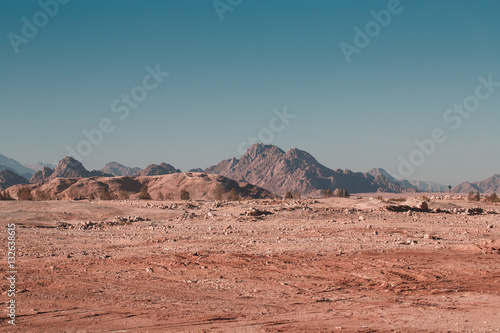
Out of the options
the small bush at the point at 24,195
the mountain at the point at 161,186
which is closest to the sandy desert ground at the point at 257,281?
the small bush at the point at 24,195

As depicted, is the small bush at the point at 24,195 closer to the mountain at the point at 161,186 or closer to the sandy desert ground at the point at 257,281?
the sandy desert ground at the point at 257,281

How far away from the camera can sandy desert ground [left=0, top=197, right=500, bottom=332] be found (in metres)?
8.07

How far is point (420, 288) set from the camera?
10562mm

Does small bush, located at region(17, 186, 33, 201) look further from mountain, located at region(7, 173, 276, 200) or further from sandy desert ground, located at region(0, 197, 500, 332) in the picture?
mountain, located at region(7, 173, 276, 200)

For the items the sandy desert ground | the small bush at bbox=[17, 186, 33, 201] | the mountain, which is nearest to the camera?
the sandy desert ground

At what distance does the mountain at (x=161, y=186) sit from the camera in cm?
13257

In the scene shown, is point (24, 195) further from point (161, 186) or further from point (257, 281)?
point (161, 186)

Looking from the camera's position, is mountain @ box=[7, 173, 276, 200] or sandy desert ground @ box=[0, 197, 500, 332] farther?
mountain @ box=[7, 173, 276, 200]

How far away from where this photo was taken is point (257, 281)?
1132 centimetres

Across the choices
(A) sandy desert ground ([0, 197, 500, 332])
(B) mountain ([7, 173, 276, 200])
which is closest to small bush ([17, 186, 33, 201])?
(A) sandy desert ground ([0, 197, 500, 332])

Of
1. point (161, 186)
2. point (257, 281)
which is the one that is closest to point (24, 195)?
point (257, 281)

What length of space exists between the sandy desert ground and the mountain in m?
110

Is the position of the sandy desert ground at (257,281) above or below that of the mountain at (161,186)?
below

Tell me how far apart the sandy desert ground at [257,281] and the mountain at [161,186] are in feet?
360
